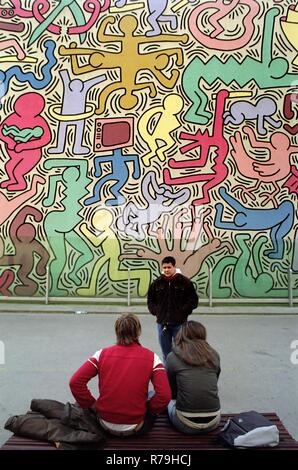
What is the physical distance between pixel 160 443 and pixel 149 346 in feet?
13.9

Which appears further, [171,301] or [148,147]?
[148,147]

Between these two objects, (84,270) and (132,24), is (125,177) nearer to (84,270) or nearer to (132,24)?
(84,270)

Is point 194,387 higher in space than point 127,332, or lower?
lower

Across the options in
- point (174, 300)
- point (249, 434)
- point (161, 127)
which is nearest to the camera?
point (249, 434)

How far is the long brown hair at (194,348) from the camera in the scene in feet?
11.8

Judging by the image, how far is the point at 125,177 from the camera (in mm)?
12359

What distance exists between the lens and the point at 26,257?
40.8ft

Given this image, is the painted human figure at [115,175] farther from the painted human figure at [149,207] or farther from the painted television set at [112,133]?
the painted human figure at [149,207]

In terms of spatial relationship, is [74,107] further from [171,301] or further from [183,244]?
[171,301]

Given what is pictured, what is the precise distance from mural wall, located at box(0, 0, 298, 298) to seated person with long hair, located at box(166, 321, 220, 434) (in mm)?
8404

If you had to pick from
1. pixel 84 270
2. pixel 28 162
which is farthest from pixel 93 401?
pixel 28 162

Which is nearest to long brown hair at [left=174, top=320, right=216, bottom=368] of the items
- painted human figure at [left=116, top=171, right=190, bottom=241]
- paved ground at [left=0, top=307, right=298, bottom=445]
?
paved ground at [left=0, top=307, right=298, bottom=445]

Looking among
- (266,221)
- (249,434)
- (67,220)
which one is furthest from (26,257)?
(249,434)

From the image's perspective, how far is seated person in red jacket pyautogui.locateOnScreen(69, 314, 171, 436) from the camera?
11.1 ft
